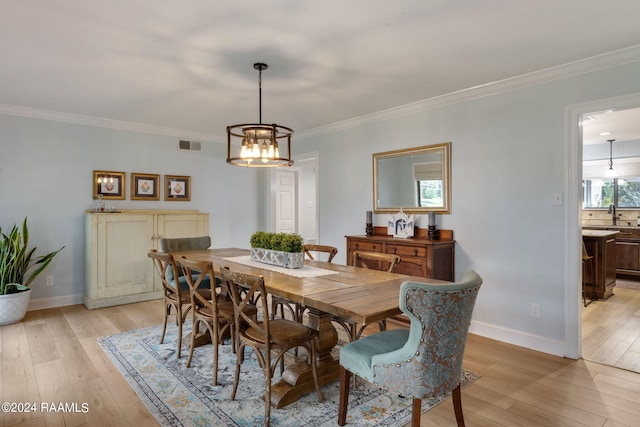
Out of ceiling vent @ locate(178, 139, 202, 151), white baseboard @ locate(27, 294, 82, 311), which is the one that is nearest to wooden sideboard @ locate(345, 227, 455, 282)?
ceiling vent @ locate(178, 139, 202, 151)

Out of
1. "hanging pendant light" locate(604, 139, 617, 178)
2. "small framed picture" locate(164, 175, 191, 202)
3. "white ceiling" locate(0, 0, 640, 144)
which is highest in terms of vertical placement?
"white ceiling" locate(0, 0, 640, 144)

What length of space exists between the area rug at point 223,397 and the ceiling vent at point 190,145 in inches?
123

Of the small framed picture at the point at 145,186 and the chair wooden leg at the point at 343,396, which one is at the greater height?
the small framed picture at the point at 145,186

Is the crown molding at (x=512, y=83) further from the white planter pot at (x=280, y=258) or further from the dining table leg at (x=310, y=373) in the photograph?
the dining table leg at (x=310, y=373)

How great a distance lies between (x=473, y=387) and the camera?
2406mm

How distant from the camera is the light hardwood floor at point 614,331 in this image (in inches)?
114

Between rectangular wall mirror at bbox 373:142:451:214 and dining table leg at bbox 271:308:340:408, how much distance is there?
199cm

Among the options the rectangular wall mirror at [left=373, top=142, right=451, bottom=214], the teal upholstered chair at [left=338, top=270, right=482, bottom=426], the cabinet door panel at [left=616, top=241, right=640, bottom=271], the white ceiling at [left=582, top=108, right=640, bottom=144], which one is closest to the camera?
the teal upholstered chair at [left=338, top=270, right=482, bottom=426]

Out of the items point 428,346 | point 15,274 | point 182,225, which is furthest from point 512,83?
point 15,274

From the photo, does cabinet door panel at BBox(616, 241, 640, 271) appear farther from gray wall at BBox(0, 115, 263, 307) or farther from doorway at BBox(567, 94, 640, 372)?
gray wall at BBox(0, 115, 263, 307)

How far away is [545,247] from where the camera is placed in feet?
10.0

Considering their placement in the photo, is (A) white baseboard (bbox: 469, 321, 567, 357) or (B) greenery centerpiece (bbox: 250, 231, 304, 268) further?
(A) white baseboard (bbox: 469, 321, 567, 357)

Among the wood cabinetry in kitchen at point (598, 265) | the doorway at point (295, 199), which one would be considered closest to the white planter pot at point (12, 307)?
the doorway at point (295, 199)

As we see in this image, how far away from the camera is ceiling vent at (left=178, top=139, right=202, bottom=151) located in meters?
A: 5.27
